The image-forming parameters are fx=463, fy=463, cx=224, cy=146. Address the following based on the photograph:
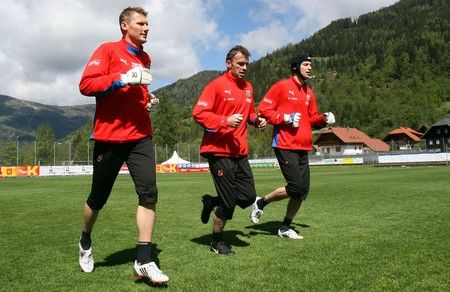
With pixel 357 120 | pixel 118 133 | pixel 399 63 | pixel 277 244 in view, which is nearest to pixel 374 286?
pixel 277 244

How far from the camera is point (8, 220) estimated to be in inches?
379

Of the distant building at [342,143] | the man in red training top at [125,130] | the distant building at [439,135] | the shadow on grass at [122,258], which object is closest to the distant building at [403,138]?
the distant building at [342,143]

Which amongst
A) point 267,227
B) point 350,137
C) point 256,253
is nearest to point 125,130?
point 256,253

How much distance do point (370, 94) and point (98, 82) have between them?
581 feet

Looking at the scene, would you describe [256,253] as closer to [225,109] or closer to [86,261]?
[225,109]

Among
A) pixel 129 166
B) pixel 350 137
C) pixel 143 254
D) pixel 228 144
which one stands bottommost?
pixel 143 254

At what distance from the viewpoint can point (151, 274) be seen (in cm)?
434

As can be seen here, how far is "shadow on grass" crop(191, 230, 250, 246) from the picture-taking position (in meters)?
6.51

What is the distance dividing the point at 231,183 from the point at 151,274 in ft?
6.70

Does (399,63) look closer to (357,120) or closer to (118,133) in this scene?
(357,120)

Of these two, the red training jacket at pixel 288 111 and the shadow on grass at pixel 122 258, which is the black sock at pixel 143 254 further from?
the red training jacket at pixel 288 111

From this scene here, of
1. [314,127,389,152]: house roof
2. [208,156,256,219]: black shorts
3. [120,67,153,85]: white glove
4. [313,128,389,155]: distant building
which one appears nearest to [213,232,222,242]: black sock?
[208,156,256,219]: black shorts

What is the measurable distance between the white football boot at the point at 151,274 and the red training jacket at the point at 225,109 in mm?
2003

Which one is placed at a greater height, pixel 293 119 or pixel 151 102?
pixel 151 102
